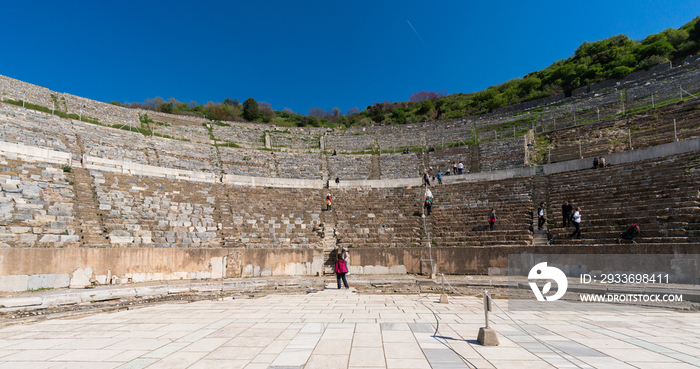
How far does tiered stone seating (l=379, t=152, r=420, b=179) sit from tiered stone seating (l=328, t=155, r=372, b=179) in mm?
1133

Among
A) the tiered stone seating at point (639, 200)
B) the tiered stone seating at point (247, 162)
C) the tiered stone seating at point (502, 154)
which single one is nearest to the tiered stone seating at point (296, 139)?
the tiered stone seating at point (247, 162)

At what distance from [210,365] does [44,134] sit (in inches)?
863

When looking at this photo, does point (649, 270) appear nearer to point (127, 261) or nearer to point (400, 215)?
point (400, 215)

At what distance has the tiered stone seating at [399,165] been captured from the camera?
25.3m

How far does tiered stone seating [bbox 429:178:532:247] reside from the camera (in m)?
15.6

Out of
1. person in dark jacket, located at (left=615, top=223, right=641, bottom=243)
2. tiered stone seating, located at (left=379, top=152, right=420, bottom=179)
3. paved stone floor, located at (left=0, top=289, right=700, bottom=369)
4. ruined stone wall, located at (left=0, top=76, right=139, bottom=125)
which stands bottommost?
paved stone floor, located at (left=0, top=289, right=700, bottom=369)

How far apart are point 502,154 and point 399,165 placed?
728cm

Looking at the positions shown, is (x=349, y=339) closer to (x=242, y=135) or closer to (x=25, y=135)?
(x=25, y=135)

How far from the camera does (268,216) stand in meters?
18.9

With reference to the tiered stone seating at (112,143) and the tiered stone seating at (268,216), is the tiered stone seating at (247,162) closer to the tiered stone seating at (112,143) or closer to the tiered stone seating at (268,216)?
the tiered stone seating at (268,216)

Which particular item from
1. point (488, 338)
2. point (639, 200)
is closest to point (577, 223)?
point (639, 200)

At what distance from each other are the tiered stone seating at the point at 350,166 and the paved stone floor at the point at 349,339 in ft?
56.8

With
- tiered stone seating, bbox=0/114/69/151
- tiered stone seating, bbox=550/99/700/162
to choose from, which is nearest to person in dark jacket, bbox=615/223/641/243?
tiered stone seating, bbox=550/99/700/162

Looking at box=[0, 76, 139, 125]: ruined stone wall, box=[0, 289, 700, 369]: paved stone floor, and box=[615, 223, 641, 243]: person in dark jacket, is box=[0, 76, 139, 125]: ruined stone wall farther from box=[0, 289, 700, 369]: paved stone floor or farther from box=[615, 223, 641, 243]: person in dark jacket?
box=[615, 223, 641, 243]: person in dark jacket
